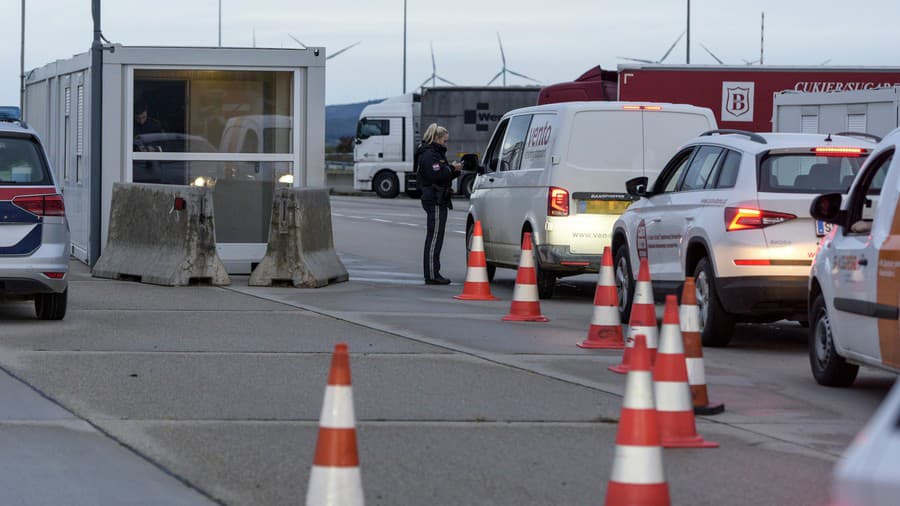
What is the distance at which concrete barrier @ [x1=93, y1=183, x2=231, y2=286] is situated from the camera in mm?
15891

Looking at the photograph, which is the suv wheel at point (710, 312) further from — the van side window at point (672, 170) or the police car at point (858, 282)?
the police car at point (858, 282)

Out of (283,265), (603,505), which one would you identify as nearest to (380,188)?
(283,265)

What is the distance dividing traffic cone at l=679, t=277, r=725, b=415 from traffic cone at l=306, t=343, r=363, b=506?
316 centimetres

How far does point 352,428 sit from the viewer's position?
Answer: 510cm

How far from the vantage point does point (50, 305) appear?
41.0 feet

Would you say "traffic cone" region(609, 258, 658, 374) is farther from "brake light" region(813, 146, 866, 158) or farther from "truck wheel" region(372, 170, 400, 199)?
"truck wheel" region(372, 170, 400, 199)

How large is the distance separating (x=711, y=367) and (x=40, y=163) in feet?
18.6

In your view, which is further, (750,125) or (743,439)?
(750,125)

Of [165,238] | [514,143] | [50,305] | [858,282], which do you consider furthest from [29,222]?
[858,282]

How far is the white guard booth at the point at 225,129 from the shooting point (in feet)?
58.7

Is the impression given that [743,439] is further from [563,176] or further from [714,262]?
[563,176]

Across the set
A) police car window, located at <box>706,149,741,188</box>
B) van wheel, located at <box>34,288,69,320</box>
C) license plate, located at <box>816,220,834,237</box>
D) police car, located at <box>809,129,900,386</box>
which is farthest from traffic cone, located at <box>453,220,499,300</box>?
police car, located at <box>809,129,900,386</box>

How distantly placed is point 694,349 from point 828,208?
1.93 m

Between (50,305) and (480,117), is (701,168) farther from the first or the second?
(480,117)
